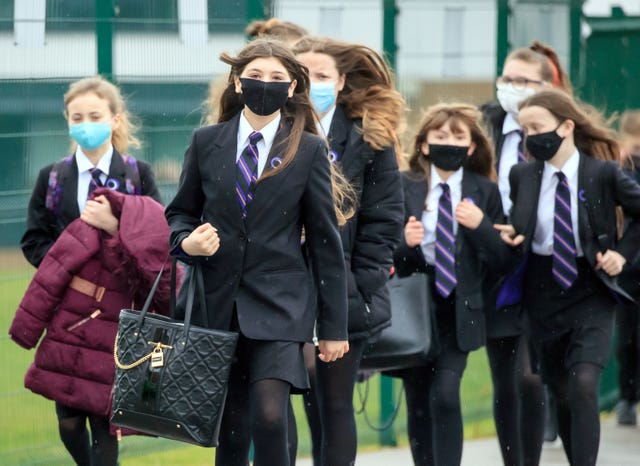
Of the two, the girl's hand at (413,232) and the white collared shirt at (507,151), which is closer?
the girl's hand at (413,232)

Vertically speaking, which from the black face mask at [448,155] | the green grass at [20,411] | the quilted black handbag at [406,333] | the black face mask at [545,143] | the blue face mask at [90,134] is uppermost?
the blue face mask at [90,134]

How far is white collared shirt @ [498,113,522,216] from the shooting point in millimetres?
7941

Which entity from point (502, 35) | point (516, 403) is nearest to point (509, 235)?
point (516, 403)

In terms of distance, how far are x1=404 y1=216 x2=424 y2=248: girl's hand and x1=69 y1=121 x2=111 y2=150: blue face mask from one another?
1.44m

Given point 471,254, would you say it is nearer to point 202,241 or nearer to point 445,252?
point 445,252

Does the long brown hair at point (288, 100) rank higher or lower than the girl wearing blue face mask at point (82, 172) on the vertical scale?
higher

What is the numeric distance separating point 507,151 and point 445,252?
1.07 m

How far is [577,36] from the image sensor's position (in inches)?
403

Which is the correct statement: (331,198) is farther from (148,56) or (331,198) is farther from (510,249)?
(148,56)

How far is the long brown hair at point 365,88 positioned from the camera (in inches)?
261

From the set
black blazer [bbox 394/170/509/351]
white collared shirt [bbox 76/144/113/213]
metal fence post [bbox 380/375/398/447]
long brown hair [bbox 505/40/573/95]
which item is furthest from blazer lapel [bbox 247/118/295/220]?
metal fence post [bbox 380/375/398/447]

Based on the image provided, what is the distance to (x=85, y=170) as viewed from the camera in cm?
694

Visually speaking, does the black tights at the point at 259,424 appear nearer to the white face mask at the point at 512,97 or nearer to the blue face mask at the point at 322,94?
the blue face mask at the point at 322,94

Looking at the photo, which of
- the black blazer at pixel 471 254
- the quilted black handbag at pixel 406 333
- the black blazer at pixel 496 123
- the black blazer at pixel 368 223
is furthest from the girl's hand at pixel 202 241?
the black blazer at pixel 496 123
